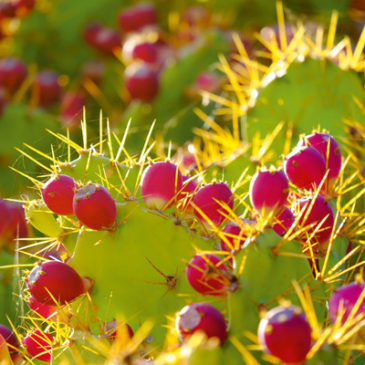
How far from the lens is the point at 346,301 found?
0.83m

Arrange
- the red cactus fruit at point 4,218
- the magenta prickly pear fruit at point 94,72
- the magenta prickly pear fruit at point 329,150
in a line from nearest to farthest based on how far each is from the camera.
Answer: the magenta prickly pear fruit at point 329,150 → the red cactus fruit at point 4,218 → the magenta prickly pear fruit at point 94,72

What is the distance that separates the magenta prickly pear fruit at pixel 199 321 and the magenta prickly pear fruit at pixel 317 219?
0.24 meters

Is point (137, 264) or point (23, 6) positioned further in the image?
point (23, 6)

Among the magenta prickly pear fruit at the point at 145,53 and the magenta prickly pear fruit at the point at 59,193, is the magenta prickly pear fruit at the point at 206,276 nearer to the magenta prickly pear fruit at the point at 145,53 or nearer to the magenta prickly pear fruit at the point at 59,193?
the magenta prickly pear fruit at the point at 59,193

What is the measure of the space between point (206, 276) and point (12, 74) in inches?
67.8

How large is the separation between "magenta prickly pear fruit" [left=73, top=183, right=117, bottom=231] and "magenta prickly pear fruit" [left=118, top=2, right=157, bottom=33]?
1850mm

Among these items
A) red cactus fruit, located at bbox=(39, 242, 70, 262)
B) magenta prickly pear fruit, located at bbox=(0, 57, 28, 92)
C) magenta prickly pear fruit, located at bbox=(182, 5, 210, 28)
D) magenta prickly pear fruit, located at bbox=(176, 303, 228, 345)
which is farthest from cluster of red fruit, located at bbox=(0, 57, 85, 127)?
magenta prickly pear fruit, located at bbox=(176, 303, 228, 345)

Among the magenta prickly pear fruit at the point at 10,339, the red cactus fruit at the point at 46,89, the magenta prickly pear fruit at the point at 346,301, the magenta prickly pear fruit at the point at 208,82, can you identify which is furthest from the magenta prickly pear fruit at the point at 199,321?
the red cactus fruit at the point at 46,89

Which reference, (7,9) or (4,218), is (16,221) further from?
(7,9)

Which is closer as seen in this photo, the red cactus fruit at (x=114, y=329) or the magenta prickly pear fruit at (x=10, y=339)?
the red cactus fruit at (x=114, y=329)

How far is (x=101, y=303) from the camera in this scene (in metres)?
1.03

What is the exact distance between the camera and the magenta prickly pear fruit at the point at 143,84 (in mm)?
2293


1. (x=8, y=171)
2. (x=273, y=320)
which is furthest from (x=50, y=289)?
(x=8, y=171)

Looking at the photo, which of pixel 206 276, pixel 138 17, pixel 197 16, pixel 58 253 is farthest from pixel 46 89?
pixel 206 276
